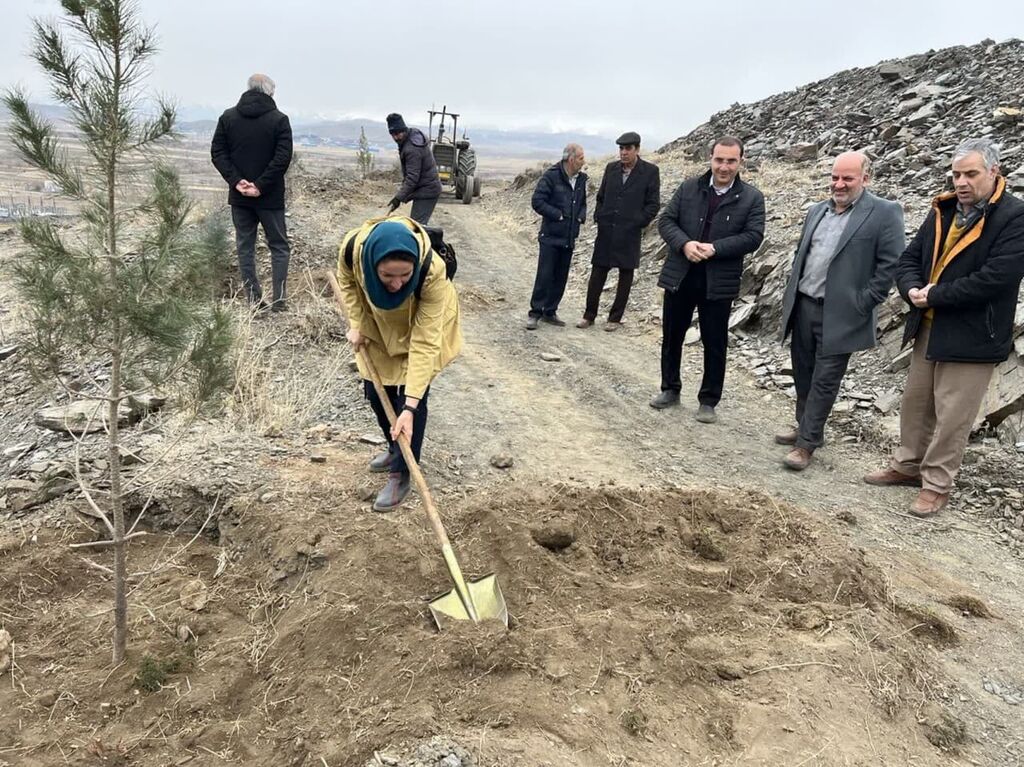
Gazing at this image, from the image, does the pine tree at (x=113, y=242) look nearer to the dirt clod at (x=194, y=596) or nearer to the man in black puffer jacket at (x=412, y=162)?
A: the dirt clod at (x=194, y=596)

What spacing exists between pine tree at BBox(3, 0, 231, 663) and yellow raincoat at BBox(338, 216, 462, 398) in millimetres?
730

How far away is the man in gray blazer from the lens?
3883mm

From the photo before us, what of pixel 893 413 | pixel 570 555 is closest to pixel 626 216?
pixel 893 413

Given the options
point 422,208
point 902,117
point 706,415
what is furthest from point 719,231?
point 902,117

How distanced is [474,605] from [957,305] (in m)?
2.74

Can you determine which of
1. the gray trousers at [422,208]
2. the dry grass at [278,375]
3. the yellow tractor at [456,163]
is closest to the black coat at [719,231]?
the dry grass at [278,375]

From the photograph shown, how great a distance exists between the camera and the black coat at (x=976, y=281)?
333 centimetres

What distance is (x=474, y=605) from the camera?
8.89ft

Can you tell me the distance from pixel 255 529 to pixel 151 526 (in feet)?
1.98

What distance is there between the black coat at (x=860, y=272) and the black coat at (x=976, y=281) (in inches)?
6.2

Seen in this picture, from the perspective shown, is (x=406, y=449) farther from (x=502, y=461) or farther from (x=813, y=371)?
(x=813, y=371)

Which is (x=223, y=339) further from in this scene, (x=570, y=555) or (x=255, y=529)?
(x=570, y=555)

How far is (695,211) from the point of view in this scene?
14.9 ft

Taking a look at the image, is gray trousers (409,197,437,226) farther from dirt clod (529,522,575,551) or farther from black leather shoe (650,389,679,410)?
dirt clod (529,522,575,551)
